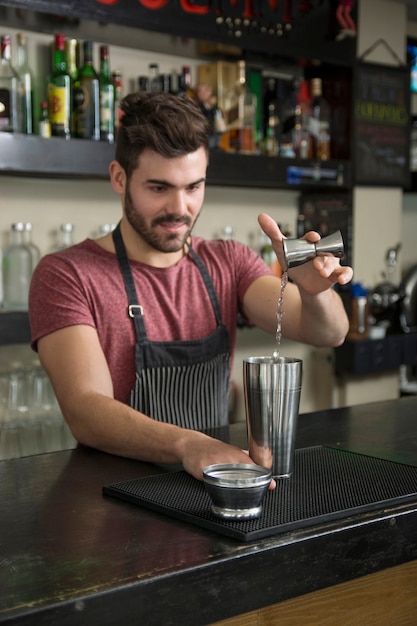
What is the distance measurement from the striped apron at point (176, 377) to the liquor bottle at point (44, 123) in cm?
94

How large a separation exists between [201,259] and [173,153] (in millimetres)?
367

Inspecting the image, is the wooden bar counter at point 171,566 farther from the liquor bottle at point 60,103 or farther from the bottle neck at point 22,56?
the bottle neck at point 22,56

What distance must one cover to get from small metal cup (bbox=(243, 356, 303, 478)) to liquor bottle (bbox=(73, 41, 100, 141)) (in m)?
1.85

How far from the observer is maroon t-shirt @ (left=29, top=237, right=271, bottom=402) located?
2.05 metres

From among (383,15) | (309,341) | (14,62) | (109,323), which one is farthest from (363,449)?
(383,15)

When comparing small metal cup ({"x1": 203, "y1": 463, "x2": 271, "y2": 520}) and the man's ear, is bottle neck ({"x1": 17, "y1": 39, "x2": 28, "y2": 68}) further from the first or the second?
small metal cup ({"x1": 203, "y1": 463, "x2": 271, "y2": 520})

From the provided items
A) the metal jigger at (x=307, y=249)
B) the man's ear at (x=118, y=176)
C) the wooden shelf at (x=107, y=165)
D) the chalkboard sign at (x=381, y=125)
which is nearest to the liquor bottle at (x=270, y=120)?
the wooden shelf at (x=107, y=165)

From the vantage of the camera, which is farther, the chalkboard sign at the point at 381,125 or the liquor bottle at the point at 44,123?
the chalkboard sign at the point at 381,125

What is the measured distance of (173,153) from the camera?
208 centimetres

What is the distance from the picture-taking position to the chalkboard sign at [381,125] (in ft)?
13.0

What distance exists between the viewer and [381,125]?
13.3 feet

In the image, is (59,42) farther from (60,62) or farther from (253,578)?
(253,578)

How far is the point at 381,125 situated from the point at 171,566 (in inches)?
131

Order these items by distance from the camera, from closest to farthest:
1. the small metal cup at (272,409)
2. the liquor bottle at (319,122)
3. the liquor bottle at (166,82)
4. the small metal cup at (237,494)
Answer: the small metal cup at (237,494) < the small metal cup at (272,409) < the liquor bottle at (166,82) < the liquor bottle at (319,122)
